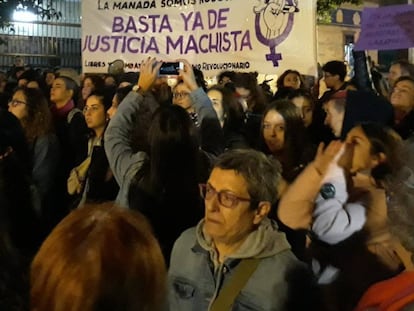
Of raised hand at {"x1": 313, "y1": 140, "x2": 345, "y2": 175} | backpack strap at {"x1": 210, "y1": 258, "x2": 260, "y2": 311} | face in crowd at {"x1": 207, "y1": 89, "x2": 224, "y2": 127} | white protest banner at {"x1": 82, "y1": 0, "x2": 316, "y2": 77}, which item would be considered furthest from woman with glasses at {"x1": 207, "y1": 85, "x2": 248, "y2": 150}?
backpack strap at {"x1": 210, "y1": 258, "x2": 260, "y2": 311}

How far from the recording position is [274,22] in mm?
5938

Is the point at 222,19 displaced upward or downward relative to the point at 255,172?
upward

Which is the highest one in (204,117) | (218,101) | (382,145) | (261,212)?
(218,101)

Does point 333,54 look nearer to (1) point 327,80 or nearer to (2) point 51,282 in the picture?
(1) point 327,80

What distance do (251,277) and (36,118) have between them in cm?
301

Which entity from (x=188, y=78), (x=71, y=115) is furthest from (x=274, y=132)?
(x=71, y=115)

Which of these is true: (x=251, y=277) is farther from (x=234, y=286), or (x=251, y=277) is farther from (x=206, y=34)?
(x=206, y=34)

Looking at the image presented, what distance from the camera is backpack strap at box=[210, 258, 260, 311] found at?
→ 8.52ft

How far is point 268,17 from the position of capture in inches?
236

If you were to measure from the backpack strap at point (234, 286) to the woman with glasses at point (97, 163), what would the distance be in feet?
5.18

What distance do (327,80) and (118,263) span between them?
16.5 ft

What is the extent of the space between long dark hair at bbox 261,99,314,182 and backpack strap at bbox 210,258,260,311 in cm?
134

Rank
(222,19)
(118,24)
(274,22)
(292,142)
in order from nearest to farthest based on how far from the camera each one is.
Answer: (292,142), (274,22), (222,19), (118,24)

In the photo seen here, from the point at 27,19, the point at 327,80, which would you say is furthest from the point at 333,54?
the point at 327,80
